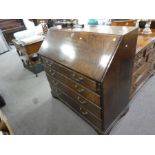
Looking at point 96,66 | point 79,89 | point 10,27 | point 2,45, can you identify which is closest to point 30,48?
point 79,89

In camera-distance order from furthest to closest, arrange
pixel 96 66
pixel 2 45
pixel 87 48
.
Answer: pixel 2 45 → pixel 87 48 → pixel 96 66

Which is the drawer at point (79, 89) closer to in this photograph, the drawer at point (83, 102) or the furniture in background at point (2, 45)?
the drawer at point (83, 102)

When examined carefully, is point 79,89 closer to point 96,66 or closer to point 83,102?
point 83,102

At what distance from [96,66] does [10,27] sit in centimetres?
592

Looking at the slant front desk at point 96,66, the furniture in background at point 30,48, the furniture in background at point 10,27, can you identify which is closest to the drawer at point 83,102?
the slant front desk at point 96,66

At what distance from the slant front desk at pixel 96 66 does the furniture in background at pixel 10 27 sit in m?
4.84

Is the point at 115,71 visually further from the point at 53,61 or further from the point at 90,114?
the point at 53,61

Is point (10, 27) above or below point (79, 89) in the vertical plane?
above

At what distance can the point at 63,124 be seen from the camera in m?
1.75

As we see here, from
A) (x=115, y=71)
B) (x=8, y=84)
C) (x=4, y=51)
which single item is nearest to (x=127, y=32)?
(x=115, y=71)

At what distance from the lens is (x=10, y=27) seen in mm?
5590

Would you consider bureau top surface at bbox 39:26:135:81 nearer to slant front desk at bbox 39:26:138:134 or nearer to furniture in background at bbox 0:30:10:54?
slant front desk at bbox 39:26:138:134

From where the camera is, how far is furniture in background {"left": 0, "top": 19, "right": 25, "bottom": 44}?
5371 millimetres

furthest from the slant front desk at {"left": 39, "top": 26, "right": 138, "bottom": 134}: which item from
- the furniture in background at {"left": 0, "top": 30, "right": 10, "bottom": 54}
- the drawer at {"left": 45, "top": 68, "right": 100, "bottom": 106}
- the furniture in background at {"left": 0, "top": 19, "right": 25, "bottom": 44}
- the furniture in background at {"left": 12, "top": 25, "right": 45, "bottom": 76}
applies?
the furniture in background at {"left": 0, "top": 19, "right": 25, "bottom": 44}
